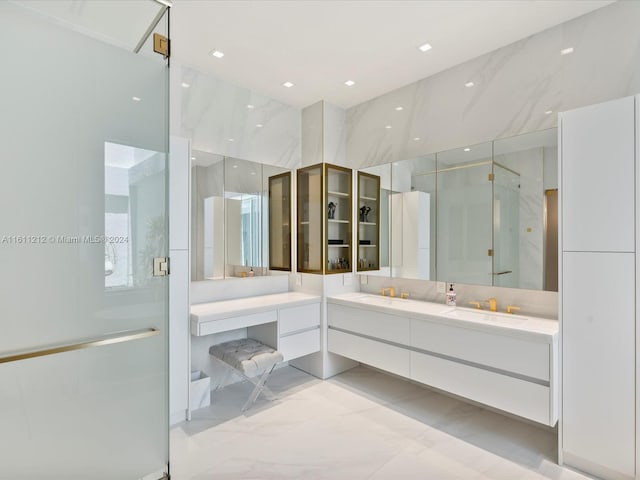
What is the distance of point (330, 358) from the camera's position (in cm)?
340

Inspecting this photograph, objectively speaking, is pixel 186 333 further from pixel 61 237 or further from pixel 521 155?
pixel 521 155

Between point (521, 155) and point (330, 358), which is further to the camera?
point (330, 358)

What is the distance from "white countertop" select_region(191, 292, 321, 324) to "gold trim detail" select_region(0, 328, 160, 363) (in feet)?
3.07

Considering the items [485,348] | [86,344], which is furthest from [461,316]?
[86,344]

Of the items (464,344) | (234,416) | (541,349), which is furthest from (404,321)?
(234,416)

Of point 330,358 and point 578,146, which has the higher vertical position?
point 578,146

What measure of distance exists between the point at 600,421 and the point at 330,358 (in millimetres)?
2129

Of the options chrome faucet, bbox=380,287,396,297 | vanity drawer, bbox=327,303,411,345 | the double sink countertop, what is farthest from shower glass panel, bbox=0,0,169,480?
chrome faucet, bbox=380,287,396,297

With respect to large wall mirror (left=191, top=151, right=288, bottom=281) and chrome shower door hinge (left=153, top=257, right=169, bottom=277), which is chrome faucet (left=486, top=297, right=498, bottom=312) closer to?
large wall mirror (left=191, top=151, right=288, bottom=281)

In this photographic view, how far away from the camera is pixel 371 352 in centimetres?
300

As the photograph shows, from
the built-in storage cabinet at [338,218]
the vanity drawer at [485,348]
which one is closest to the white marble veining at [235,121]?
the built-in storage cabinet at [338,218]

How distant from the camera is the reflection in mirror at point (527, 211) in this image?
90.8 inches

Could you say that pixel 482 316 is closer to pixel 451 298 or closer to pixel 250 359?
pixel 451 298

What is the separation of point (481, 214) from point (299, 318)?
1859 millimetres
